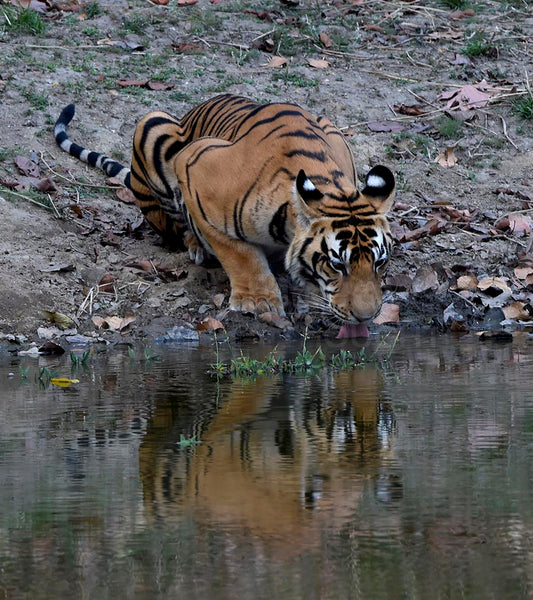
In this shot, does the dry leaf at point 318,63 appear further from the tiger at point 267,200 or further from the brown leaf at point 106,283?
the brown leaf at point 106,283

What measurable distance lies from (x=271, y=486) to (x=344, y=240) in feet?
9.18

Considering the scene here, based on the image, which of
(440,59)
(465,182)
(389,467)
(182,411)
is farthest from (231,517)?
(440,59)

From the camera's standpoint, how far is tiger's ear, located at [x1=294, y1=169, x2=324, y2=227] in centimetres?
582

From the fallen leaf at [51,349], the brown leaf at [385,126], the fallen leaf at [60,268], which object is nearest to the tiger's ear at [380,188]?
the fallen leaf at [51,349]

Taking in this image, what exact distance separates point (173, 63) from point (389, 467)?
705cm

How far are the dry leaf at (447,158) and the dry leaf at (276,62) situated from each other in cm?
177

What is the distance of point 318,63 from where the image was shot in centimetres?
996

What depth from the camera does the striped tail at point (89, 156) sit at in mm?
8312

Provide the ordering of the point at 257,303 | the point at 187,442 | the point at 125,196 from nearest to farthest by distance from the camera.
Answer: the point at 187,442 < the point at 257,303 < the point at 125,196

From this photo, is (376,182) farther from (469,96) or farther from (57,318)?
(469,96)

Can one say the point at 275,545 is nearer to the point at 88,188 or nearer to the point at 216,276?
the point at 216,276

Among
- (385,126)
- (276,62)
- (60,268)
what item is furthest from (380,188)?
(276,62)

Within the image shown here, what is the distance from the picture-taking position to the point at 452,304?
22.1 feet

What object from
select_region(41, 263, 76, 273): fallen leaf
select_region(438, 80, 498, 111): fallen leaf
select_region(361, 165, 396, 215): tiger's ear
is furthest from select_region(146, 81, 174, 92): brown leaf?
select_region(361, 165, 396, 215): tiger's ear
